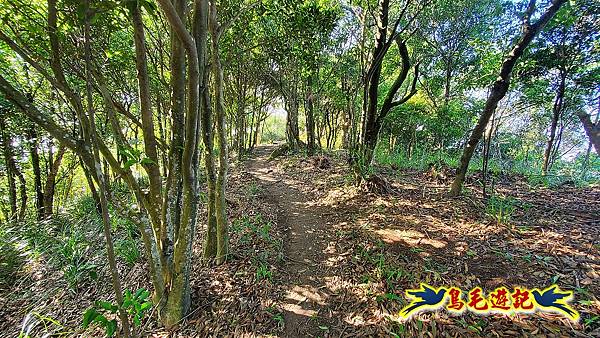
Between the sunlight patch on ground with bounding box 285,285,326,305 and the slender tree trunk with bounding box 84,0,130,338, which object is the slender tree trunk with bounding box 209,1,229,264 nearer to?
the sunlight patch on ground with bounding box 285,285,326,305

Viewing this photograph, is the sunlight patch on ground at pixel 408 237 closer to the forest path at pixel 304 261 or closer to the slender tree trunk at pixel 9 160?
the forest path at pixel 304 261

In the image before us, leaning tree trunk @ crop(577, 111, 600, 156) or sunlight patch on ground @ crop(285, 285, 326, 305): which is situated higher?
leaning tree trunk @ crop(577, 111, 600, 156)

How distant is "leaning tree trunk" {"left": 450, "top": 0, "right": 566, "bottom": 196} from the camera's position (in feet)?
13.1

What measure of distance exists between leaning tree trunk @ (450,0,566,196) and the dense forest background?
25 mm

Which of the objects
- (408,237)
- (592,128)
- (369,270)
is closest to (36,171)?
(369,270)

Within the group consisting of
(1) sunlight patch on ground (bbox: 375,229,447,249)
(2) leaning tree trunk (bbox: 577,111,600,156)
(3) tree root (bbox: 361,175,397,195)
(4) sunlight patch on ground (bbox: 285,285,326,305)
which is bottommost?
(4) sunlight patch on ground (bbox: 285,285,326,305)

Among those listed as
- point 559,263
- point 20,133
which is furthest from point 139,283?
point 20,133

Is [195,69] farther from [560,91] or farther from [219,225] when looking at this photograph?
[560,91]

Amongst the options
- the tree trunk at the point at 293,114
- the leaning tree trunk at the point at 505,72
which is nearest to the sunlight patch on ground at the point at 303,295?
the leaning tree trunk at the point at 505,72

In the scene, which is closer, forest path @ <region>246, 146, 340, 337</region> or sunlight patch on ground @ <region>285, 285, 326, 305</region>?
forest path @ <region>246, 146, 340, 337</region>

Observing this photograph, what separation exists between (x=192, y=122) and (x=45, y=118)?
1.08 meters

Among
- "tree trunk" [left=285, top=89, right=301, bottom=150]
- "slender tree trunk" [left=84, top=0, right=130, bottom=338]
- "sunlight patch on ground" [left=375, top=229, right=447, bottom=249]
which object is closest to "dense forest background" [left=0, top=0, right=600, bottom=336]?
"slender tree trunk" [left=84, top=0, right=130, bottom=338]

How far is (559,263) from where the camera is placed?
9.61ft

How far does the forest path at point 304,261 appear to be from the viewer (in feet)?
9.73
